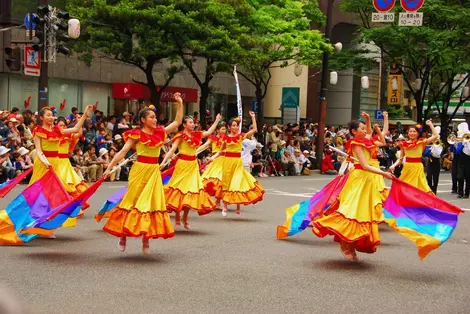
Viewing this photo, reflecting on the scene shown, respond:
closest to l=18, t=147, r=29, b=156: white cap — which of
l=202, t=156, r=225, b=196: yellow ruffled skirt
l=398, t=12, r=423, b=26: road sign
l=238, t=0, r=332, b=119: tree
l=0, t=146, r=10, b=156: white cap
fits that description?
l=0, t=146, r=10, b=156: white cap

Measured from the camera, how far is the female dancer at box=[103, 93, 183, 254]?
9.09 metres

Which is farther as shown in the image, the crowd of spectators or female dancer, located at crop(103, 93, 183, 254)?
the crowd of spectators

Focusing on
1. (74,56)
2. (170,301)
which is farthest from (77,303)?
(74,56)

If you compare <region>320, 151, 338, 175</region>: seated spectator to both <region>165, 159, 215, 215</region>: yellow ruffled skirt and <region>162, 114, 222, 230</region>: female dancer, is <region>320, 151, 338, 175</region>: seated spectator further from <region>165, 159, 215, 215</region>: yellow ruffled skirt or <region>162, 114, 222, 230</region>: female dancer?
<region>165, 159, 215, 215</region>: yellow ruffled skirt

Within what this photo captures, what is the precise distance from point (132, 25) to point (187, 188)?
14.6 metres

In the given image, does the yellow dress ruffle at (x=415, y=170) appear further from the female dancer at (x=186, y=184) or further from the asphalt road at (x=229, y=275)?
the female dancer at (x=186, y=184)

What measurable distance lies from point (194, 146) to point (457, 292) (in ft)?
19.0

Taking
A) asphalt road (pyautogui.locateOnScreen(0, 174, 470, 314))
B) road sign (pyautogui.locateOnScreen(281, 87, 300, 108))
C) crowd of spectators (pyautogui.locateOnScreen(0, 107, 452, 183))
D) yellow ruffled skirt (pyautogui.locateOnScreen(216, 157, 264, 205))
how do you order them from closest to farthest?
1. asphalt road (pyautogui.locateOnScreen(0, 174, 470, 314))
2. yellow ruffled skirt (pyautogui.locateOnScreen(216, 157, 264, 205))
3. crowd of spectators (pyautogui.locateOnScreen(0, 107, 452, 183))
4. road sign (pyautogui.locateOnScreen(281, 87, 300, 108))

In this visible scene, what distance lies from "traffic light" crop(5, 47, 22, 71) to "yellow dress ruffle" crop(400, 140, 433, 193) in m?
10.4

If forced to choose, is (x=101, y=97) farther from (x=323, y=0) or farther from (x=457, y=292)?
(x=457, y=292)

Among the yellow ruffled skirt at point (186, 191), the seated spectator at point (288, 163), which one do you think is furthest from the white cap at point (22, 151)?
the seated spectator at point (288, 163)

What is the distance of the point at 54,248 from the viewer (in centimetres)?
990

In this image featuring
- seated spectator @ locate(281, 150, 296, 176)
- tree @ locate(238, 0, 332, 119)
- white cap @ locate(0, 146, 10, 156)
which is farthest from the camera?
tree @ locate(238, 0, 332, 119)

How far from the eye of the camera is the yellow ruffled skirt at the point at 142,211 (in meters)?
9.07
